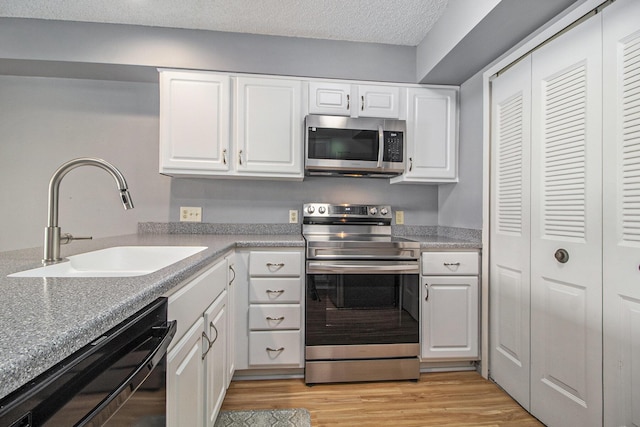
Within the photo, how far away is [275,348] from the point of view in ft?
6.28

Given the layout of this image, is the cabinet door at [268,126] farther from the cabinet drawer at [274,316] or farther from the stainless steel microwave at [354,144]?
the cabinet drawer at [274,316]

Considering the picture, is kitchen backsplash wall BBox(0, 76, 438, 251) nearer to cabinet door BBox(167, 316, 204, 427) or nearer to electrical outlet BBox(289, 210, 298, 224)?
electrical outlet BBox(289, 210, 298, 224)

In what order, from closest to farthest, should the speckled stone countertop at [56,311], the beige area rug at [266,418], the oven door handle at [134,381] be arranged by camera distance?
1. the speckled stone countertop at [56,311]
2. the oven door handle at [134,381]
3. the beige area rug at [266,418]

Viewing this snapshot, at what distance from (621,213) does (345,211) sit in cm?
160

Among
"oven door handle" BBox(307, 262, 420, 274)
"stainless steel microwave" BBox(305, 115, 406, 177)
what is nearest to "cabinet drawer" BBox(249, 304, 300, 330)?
"oven door handle" BBox(307, 262, 420, 274)

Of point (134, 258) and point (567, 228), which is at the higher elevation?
point (567, 228)

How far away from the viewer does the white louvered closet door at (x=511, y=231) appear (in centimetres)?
167

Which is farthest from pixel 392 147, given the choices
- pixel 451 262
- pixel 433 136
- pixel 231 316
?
pixel 231 316

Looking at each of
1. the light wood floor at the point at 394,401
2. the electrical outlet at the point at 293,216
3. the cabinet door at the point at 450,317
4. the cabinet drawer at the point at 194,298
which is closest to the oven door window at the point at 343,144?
the electrical outlet at the point at 293,216

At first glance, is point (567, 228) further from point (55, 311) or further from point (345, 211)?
point (55, 311)

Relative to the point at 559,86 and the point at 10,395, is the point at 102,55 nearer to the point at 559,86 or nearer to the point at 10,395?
the point at 10,395

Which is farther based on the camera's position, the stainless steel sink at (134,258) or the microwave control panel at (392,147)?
the microwave control panel at (392,147)

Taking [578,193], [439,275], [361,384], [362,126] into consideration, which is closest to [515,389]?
[439,275]

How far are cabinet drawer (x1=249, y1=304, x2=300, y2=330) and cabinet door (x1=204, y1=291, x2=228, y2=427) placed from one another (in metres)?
0.32
